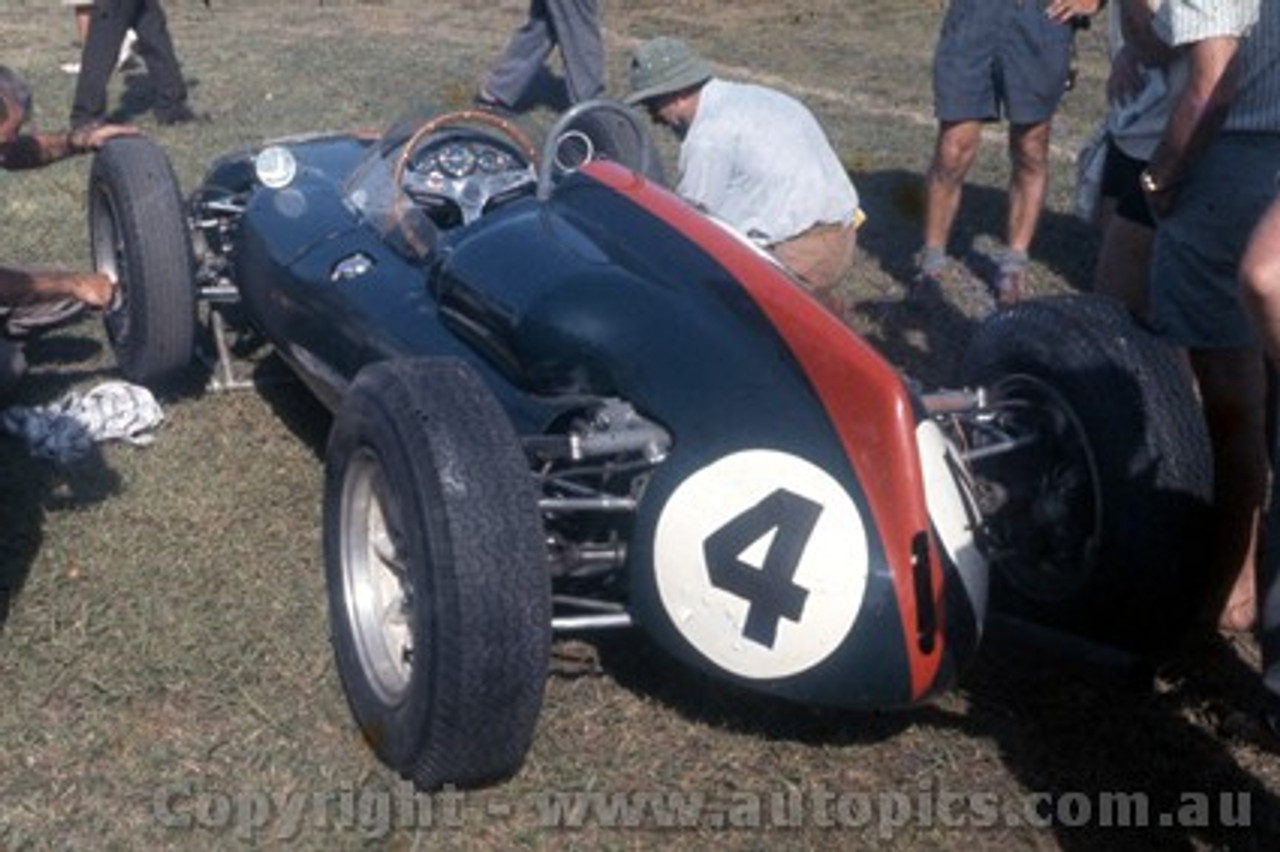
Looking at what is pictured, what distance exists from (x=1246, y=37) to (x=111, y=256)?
414 cm

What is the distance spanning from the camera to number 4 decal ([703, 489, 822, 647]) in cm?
364

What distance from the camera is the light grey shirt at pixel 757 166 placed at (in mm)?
5730

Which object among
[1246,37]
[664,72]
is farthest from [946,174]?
[1246,37]

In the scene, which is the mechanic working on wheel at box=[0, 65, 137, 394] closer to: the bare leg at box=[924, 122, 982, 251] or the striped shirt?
the bare leg at box=[924, 122, 982, 251]

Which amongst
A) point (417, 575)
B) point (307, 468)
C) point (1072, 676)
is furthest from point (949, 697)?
point (307, 468)

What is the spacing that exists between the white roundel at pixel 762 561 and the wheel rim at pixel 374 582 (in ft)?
2.17

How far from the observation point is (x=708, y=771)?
4.04 metres

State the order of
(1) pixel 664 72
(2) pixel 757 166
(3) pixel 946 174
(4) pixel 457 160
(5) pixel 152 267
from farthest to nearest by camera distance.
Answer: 1. (3) pixel 946 174
2. (5) pixel 152 267
3. (2) pixel 757 166
4. (1) pixel 664 72
5. (4) pixel 457 160

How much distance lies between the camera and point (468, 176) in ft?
17.8

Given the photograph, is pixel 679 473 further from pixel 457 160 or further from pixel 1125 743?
pixel 457 160

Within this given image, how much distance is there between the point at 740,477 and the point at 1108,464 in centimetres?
101

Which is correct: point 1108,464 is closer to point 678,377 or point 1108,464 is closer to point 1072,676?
point 1072,676

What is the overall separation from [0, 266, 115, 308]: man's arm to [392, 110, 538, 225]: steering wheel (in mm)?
1111

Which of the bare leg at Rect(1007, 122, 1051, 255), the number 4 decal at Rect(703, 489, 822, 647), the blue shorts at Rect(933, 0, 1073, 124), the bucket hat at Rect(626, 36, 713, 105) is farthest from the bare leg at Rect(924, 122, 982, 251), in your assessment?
the number 4 decal at Rect(703, 489, 822, 647)
